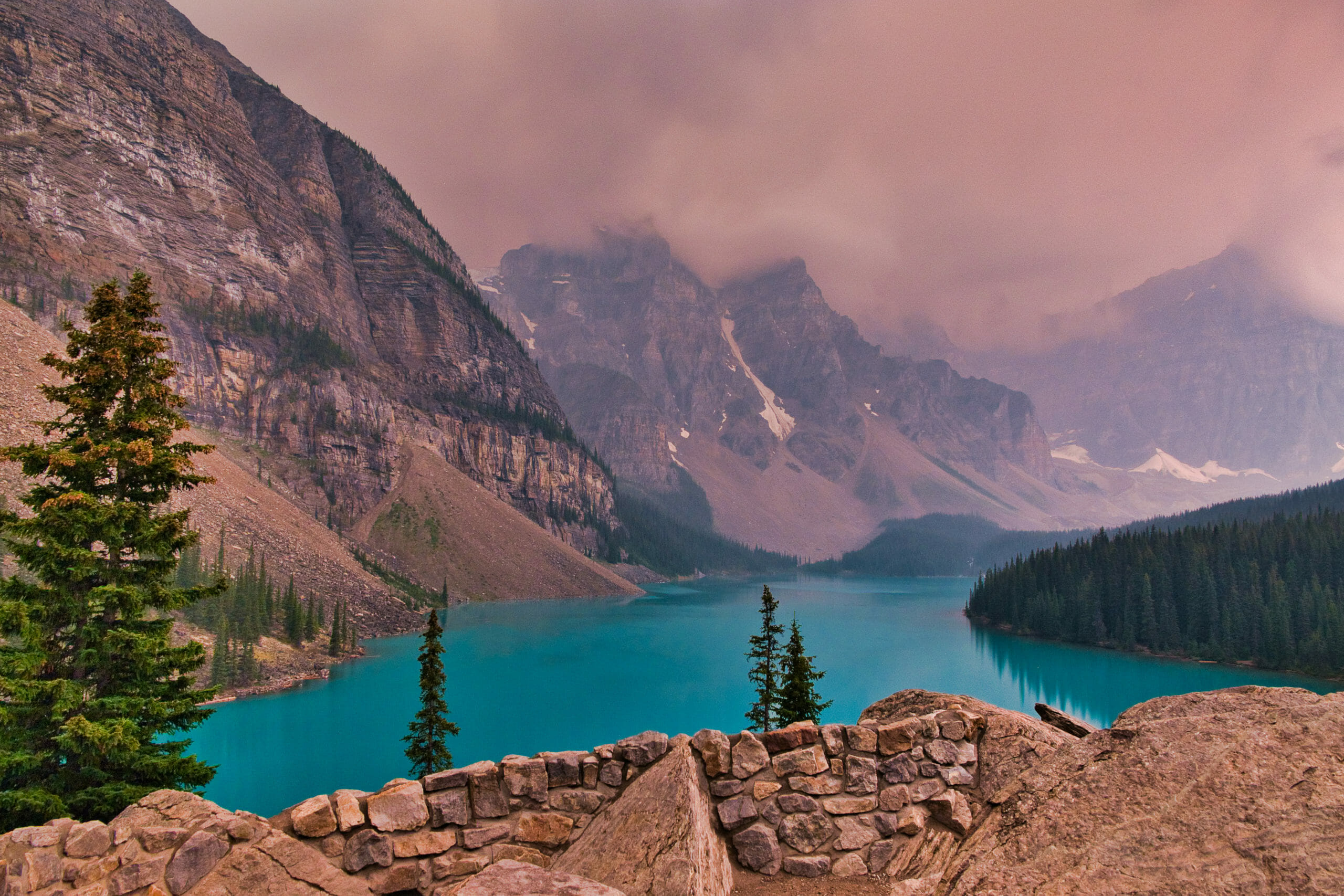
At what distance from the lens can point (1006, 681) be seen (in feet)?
238

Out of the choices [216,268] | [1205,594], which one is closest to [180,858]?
[1205,594]

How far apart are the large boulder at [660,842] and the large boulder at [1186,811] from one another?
8.87 feet

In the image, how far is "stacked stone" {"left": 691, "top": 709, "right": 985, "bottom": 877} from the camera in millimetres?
7961

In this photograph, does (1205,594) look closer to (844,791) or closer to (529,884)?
(844,791)

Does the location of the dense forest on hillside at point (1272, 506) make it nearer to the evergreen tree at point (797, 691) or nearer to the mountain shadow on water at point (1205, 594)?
the mountain shadow on water at point (1205, 594)

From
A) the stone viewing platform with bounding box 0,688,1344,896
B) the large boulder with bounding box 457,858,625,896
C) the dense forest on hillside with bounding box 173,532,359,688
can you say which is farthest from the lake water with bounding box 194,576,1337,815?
the large boulder with bounding box 457,858,625,896

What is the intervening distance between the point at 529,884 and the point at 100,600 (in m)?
10.9

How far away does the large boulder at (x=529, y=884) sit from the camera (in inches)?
234

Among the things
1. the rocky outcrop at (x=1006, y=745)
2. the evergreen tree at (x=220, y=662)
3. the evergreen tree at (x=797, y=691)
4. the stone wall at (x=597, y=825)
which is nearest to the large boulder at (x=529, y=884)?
the stone wall at (x=597, y=825)

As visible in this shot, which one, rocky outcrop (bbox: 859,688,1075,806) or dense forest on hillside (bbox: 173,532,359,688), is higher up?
rocky outcrop (bbox: 859,688,1075,806)

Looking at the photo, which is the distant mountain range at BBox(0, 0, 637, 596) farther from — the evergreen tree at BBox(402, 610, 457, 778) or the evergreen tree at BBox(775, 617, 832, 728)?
the evergreen tree at BBox(775, 617, 832, 728)

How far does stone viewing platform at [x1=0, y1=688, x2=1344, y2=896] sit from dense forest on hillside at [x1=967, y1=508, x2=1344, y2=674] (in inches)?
3473

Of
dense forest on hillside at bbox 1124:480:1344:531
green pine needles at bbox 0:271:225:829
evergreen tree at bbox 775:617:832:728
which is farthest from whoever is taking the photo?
dense forest on hillside at bbox 1124:480:1344:531

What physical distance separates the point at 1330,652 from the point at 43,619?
3888 inches
